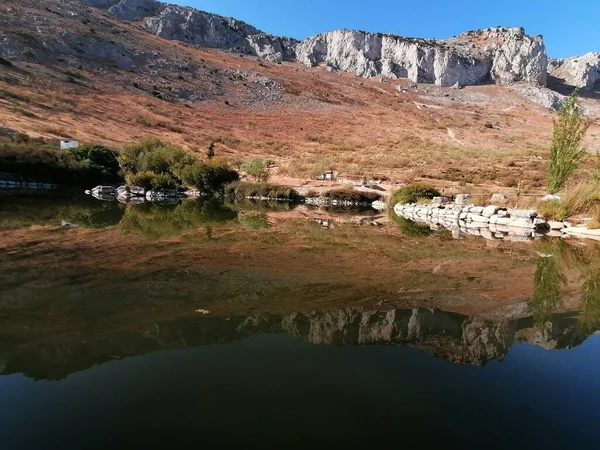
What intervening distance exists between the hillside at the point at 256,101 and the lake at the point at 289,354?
90.4ft

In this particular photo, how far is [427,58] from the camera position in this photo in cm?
10038

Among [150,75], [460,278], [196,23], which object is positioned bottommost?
[460,278]

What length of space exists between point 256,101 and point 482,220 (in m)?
59.8

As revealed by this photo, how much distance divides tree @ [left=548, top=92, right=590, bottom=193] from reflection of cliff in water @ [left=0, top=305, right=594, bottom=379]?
58.0 feet

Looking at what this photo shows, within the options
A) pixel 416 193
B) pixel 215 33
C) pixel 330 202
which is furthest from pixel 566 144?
pixel 215 33

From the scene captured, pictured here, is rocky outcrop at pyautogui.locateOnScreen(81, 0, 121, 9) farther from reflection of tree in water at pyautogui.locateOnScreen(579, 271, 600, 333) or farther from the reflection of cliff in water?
reflection of tree in water at pyautogui.locateOnScreen(579, 271, 600, 333)

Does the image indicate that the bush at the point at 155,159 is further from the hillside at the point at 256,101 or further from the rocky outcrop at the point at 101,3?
the rocky outcrop at the point at 101,3

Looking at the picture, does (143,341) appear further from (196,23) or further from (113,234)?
(196,23)

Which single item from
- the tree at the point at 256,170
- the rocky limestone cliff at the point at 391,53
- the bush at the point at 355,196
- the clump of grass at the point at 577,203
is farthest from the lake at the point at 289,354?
the rocky limestone cliff at the point at 391,53

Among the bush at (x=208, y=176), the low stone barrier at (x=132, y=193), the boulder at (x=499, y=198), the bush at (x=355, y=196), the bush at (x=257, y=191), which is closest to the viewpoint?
the boulder at (x=499, y=198)

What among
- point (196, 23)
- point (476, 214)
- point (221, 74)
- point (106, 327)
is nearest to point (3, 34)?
point (221, 74)

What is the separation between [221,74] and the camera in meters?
77.8

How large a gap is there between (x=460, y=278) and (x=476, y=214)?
12.8 m

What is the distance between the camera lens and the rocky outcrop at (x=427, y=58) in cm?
9962
